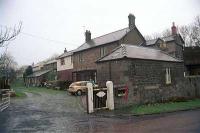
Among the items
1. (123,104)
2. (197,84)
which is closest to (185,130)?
(123,104)

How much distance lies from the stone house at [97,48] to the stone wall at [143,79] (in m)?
14.5

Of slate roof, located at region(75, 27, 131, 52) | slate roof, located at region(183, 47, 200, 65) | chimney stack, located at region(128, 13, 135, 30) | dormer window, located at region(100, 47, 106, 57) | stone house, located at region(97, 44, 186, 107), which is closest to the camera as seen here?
stone house, located at region(97, 44, 186, 107)

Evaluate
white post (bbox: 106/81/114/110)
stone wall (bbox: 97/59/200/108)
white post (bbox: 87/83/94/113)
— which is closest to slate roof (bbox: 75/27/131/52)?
stone wall (bbox: 97/59/200/108)

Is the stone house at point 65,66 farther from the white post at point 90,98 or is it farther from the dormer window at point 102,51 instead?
the white post at point 90,98

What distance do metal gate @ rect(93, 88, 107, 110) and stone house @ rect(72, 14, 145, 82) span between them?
20508 millimetres

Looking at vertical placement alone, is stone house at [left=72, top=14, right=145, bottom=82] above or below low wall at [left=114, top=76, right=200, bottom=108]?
above

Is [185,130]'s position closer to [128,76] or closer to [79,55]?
[128,76]

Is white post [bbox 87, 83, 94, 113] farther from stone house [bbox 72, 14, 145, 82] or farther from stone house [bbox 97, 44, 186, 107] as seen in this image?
stone house [bbox 72, 14, 145, 82]

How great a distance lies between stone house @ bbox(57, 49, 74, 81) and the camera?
52.2 meters

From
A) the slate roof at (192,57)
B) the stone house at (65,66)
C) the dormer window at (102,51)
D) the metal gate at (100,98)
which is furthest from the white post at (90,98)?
the slate roof at (192,57)

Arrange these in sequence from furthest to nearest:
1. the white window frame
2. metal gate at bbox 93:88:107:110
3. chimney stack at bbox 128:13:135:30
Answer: chimney stack at bbox 128:13:135:30
the white window frame
metal gate at bbox 93:88:107:110

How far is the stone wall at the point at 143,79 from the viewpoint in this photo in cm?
2134

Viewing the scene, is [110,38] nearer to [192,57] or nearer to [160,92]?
[192,57]

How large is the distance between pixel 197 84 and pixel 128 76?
1135 centimetres
